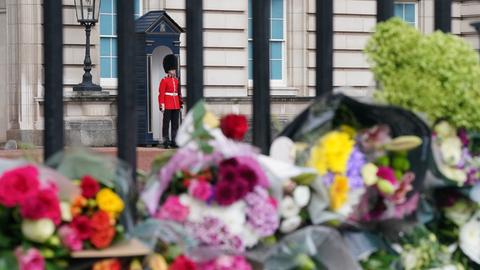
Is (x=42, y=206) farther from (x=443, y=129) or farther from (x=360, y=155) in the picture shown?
(x=443, y=129)

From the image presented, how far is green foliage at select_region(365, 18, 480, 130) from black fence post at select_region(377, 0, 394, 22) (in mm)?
223

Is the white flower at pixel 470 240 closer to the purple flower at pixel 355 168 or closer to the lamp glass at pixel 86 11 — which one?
the purple flower at pixel 355 168

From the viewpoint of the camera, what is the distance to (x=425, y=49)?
2.24 meters

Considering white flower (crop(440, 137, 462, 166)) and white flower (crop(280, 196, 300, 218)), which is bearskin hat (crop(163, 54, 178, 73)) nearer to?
white flower (crop(440, 137, 462, 166))

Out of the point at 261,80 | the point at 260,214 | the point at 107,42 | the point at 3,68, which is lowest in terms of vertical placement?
the point at 260,214

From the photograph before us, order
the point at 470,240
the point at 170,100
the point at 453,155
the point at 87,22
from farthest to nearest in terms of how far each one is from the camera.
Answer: the point at 87,22, the point at 170,100, the point at 470,240, the point at 453,155

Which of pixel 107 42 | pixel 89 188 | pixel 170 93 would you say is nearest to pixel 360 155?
pixel 89 188

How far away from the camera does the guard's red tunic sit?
851 inches

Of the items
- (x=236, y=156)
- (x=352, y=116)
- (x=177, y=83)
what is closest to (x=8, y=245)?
(x=236, y=156)

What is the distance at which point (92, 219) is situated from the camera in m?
1.88

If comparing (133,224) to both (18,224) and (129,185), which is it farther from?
(18,224)

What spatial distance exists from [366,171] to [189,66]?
39 centimetres

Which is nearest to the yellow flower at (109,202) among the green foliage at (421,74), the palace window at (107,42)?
the green foliage at (421,74)

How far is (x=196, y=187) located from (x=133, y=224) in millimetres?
113
